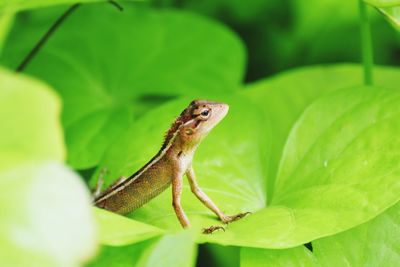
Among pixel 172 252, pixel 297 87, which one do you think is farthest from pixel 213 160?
Result: pixel 172 252

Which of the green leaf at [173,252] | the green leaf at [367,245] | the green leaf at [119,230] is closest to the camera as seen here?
the green leaf at [173,252]

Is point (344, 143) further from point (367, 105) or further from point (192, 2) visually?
point (192, 2)

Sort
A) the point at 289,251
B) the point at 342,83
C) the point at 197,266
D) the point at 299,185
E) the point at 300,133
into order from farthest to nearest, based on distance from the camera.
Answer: the point at 342,83, the point at 197,266, the point at 300,133, the point at 299,185, the point at 289,251

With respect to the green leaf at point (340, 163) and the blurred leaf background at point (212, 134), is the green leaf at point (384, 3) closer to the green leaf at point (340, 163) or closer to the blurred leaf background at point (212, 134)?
the blurred leaf background at point (212, 134)

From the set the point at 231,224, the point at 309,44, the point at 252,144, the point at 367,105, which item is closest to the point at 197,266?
the point at 252,144

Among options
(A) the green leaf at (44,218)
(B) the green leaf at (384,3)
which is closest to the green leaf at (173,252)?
(A) the green leaf at (44,218)

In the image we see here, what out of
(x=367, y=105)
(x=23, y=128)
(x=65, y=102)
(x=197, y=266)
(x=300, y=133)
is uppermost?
(x=23, y=128)

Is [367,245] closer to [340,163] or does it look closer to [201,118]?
[340,163]
